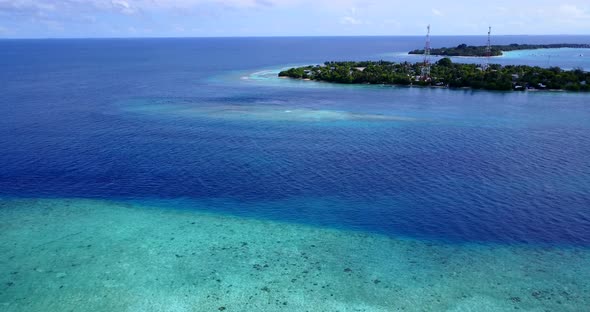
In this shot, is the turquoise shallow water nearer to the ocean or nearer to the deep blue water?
the ocean

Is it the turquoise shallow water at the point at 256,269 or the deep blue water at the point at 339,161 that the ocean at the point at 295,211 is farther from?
the deep blue water at the point at 339,161

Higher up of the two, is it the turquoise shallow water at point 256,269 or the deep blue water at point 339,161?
the deep blue water at point 339,161

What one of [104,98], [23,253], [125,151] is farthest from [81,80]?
[23,253]

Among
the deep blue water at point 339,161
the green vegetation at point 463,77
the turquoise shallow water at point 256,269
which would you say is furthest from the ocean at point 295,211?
the green vegetation at point 463,77

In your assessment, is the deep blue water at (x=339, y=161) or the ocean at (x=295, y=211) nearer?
the ocean at (x=295, y=211)

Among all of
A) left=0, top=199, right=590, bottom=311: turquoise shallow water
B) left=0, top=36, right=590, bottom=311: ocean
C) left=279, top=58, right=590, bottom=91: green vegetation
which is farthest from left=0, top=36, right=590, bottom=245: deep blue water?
left=279, top=58, right=590, bottom=91: green vegetation

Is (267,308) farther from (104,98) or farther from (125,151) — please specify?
(104,98)
